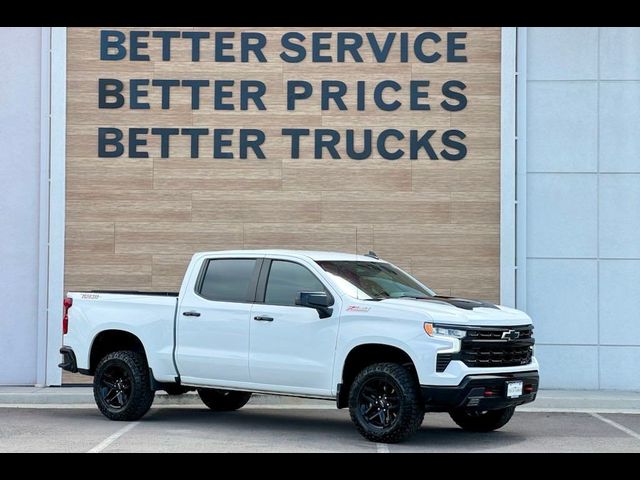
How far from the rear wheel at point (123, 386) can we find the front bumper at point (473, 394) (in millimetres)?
3474

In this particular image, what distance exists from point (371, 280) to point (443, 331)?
4.80ft

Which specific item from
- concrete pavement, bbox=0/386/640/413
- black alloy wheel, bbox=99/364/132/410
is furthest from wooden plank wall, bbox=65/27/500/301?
black alloy wheel, bbox=99/364/132/410

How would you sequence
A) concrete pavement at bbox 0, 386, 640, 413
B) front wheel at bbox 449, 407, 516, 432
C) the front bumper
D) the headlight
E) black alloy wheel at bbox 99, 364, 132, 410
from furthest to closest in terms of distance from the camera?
1. concrete pavement at bbox 0, 386, 640, 413
2. black alloy wheel at bbox 99, 364, 132, 410
3. front wheel at bbox 449, 407, 516, 432
4. the headlight
5. the front bumper

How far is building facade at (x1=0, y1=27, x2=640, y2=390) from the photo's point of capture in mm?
15961

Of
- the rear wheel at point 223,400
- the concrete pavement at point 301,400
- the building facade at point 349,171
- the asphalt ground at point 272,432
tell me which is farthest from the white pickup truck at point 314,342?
the building facade at point 349,171

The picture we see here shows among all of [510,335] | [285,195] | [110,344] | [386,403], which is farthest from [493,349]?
[285,195]

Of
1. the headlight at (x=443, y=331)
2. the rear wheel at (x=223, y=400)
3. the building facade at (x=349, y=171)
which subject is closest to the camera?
the headlight at (x=443, y=331)

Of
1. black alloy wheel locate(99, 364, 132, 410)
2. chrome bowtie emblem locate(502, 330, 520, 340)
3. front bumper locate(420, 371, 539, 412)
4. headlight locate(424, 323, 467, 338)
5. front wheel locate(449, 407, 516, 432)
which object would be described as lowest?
front wheel locate(449, 407, 516, 432)

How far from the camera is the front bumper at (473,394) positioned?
10.5m

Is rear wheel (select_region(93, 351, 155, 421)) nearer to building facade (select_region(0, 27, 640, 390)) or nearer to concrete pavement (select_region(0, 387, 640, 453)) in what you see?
concrete pavement (select_region(0, 387, 640, 453))

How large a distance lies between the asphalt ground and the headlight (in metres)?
1.09

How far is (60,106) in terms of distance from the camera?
16109 mm

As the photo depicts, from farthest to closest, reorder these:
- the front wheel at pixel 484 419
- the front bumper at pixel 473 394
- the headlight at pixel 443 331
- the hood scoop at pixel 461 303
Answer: the front wheel at pixel 484 419
the hood scoop at pixel 461 303
the headlight at pixel 443 331
the front bumper at pixel 473 394

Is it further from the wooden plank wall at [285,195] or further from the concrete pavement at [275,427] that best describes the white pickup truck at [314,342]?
the wooden plank wall at [285,195]
